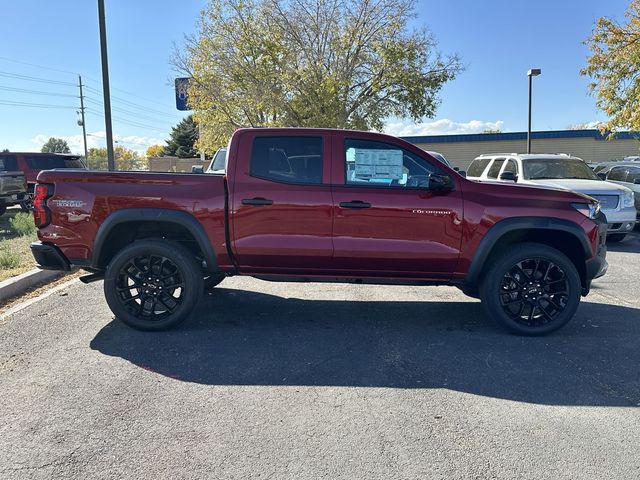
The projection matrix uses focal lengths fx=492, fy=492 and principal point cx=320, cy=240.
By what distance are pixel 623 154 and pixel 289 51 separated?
30.1 m

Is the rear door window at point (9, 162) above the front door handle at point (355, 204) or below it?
above

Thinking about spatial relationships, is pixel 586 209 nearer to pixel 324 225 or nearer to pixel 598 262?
pixel 598 262

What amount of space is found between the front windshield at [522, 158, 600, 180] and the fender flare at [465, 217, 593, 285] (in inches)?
233

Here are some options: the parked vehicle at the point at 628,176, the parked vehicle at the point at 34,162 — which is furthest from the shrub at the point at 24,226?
the parked vehicle at the point at 628,176

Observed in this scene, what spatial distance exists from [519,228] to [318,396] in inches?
97.5

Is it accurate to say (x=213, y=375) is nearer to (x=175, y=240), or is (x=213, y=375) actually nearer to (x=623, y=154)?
(x=175, y=240)

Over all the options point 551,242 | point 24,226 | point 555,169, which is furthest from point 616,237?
point 24,226

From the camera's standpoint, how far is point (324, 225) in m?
4.62

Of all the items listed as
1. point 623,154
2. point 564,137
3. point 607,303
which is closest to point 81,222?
point 607,303

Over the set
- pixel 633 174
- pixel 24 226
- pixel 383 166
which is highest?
pixel 383 166

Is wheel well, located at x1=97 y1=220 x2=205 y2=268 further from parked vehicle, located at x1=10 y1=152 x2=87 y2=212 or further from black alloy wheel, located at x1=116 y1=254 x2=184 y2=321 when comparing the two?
parked vehicle, located at x1=10 y1=152 x2=87 y2=212

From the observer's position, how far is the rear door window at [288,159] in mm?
4703

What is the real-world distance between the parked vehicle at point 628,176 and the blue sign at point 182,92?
1745 cm

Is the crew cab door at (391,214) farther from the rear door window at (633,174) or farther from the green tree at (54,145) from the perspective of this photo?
the green tree at (54,145)
